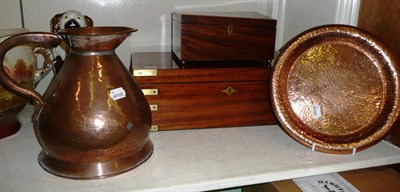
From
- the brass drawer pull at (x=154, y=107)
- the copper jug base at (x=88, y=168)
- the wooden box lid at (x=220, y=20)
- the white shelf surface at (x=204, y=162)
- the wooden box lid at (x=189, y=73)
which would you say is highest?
the wooden box lid at (x=220, y=20)

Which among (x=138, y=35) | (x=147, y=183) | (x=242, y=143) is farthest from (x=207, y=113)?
(x=138, y=35)

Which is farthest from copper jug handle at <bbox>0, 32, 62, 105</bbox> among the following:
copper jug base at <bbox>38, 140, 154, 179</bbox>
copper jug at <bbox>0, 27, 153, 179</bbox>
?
copper jug base at <bbox>38, 140, 154, 179</bbox>

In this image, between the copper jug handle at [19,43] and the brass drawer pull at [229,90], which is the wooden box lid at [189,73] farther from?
the copper jug handle at [19,43]

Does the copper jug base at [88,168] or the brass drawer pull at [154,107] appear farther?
the brass drawer pull at [154,107]

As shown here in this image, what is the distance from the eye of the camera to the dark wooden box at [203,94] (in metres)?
0.75

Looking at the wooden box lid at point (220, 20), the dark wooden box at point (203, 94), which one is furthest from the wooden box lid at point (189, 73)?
the wooden box lid at point (220, 20)

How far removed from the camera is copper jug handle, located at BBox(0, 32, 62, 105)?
22.3 inches

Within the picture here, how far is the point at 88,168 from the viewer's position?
1.91 ft

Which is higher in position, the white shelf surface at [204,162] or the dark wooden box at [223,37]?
the dark wooden box at [223,37]

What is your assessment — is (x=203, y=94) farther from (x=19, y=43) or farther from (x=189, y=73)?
(x=19, y=43)

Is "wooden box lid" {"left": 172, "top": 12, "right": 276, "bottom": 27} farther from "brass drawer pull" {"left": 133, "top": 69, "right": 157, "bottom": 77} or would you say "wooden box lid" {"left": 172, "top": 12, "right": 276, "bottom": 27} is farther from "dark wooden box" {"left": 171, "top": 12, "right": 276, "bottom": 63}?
"brass drawer pull" {"left": 133, "top": 69, "right": 157, "bottom": 77}

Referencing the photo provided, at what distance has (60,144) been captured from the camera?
560mm

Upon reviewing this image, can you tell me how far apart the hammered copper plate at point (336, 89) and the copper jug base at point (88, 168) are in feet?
1.11

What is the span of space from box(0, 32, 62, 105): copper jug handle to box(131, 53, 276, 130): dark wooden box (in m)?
0.19
